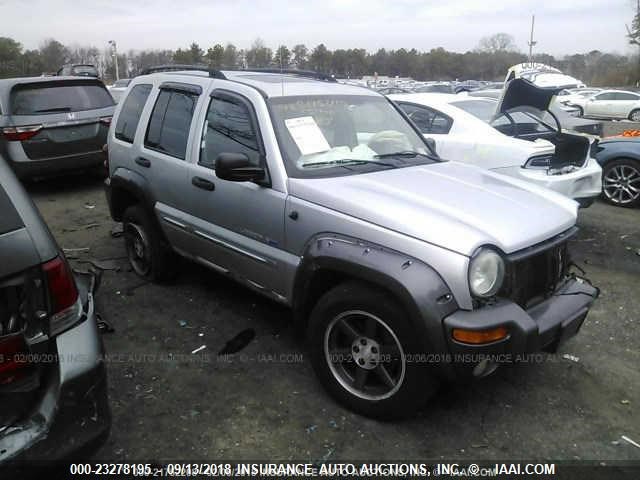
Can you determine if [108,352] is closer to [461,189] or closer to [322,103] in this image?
[322,103]

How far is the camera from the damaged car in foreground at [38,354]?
196cm

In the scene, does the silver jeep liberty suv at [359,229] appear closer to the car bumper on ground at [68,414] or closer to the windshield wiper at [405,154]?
the windshield wiper at [405,154]

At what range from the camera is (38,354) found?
204cm

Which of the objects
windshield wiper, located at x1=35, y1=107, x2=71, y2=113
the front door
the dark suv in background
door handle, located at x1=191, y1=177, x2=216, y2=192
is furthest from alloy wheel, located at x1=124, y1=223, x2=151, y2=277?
windshield wiper, located at x1=35, y1=107, x2=71, y2=113

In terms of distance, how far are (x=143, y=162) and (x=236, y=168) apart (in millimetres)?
1695

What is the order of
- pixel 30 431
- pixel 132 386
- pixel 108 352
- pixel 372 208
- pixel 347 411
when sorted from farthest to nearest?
pixel 108 352 < pixel 132 386 < pixel 347 411 < pixel 372 208 < pixel 30 431

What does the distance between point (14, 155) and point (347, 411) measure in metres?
7.03

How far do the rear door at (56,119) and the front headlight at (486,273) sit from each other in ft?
24.3

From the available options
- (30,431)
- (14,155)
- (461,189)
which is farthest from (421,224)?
(14,155)

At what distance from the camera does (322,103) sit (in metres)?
3.81

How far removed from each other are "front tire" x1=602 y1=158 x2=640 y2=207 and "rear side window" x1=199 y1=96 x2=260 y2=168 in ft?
20.5

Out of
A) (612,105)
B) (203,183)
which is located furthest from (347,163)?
(612,105)

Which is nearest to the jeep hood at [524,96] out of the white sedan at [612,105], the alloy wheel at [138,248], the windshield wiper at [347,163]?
the windshield wiper at [347,163]

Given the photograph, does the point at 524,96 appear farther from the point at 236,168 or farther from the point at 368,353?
the point at 368,353
